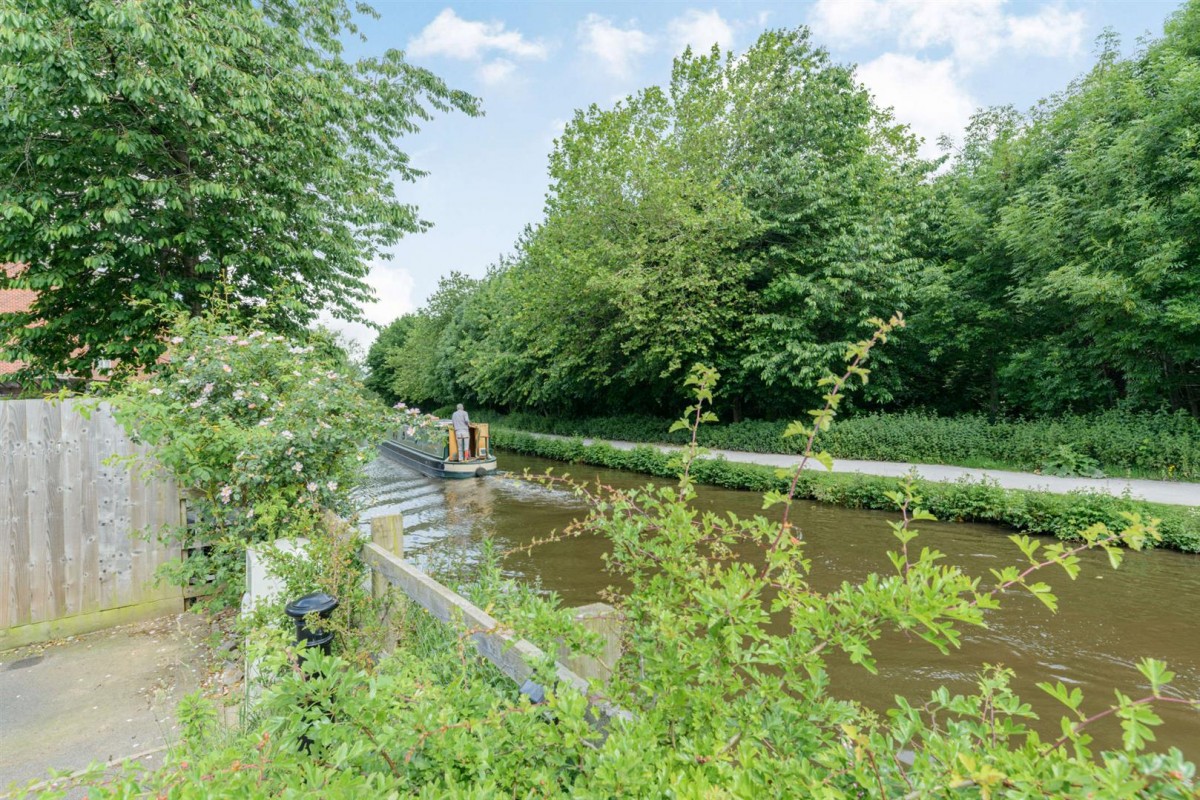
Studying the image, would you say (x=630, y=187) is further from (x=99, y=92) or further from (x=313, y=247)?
(x=99, y=92)

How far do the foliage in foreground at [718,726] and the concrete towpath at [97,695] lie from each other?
150cm

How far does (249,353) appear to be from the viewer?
4270mm

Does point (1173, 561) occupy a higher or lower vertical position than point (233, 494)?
lower

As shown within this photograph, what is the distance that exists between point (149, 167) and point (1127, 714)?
8461 millimetres

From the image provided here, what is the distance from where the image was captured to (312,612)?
228cm

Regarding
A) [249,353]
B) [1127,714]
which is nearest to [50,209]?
[249,353]

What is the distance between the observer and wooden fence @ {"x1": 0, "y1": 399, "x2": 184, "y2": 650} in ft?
12.3

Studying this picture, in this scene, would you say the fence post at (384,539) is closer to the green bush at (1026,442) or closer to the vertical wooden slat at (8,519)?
the vertical wooden slat at (8,519)

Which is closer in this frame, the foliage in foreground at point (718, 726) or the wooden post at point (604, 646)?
the foliage in foreground at point (718, 726)

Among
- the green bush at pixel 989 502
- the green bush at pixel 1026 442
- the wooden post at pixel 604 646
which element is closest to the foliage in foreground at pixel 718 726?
the wooden post at pixel 604 646

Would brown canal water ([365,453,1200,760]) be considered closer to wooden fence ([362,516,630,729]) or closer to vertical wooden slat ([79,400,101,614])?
wooden fence ([362,516,630,729])

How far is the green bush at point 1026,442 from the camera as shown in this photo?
948cm

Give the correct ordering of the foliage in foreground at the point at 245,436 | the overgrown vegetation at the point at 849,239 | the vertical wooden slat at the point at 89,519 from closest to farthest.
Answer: the foliage in foreground at the point at 245,436 → the vertical wooden slat at the point at 89,519 → the overgrown vegetation at the point at 849,239

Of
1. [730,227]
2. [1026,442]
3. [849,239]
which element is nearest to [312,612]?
[1026,442]
